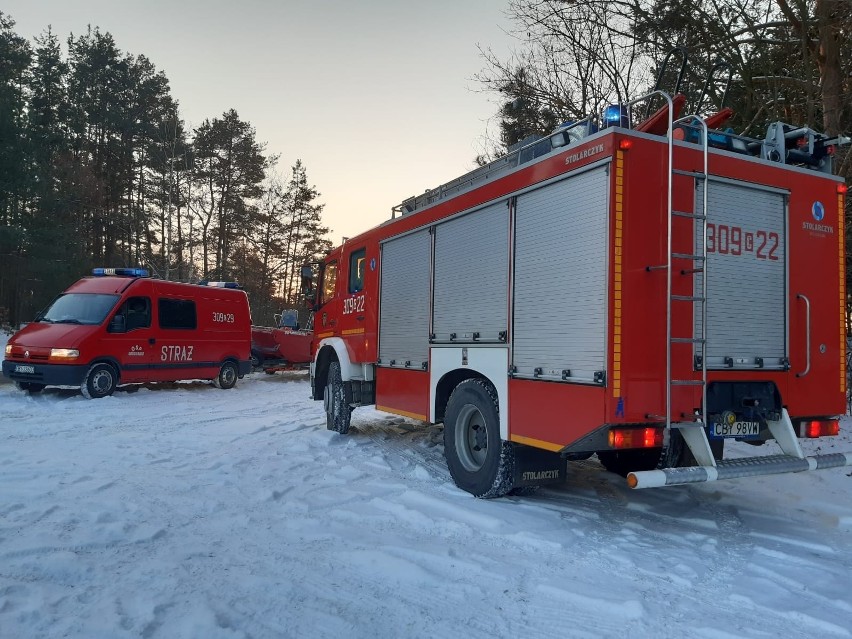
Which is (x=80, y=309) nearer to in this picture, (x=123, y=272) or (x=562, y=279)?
(x=123, y=272)

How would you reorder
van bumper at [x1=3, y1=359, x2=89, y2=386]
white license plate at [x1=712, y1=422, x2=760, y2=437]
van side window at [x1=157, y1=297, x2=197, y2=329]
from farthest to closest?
1. van side window at [x1=157, y1=297, x2=197, y2=329]
2. van bumper at [x1=3, y1=359, x2=89, y2=386]
3. white license plate at [x1=712, y1=422, x2=760, y2=437]

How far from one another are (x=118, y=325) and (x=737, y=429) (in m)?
11.7

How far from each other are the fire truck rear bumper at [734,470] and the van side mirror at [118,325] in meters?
11.3

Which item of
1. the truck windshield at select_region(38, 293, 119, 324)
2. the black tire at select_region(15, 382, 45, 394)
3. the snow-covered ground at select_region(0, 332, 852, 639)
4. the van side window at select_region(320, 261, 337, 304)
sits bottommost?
the snow-covered ground at select_region(0, 332, 852, 639)

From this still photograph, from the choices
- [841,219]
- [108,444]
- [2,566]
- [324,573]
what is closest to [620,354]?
[324,573]

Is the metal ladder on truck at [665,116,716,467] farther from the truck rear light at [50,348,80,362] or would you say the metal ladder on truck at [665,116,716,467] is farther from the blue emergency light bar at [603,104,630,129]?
the truck rear light at [50,348,80,362]

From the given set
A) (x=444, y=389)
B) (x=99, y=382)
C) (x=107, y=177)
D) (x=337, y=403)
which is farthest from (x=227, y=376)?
(x=107, y=177)

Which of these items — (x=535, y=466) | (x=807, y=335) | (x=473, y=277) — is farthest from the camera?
(x=473, y=277)

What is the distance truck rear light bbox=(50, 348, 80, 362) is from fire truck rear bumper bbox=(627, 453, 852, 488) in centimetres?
1087

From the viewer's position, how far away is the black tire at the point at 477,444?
5484mm

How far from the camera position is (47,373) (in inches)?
452

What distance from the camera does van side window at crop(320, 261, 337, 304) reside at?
9812 millimetres

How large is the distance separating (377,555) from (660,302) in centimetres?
266

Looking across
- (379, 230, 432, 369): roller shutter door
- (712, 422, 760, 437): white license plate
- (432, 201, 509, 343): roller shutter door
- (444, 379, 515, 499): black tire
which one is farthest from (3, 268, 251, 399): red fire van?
(712, 422, 760, 437): white license plate
